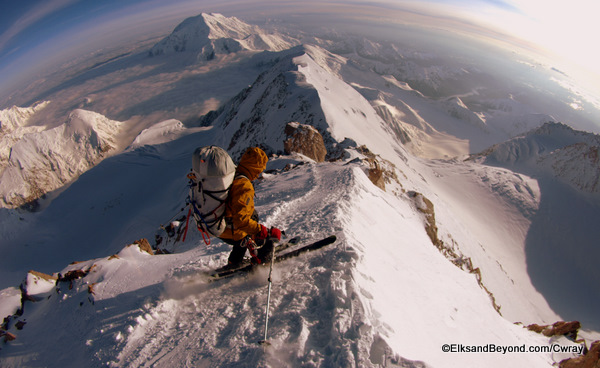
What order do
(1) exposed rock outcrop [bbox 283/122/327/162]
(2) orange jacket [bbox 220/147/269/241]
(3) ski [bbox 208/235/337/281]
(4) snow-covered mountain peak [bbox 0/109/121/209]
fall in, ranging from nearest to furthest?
1. (2) orange jacket [bbox 220/147/269/241]
2. (3) ski [bbox 208/235/337/281]
3. (1) exposed rock outcrop [bbox 283/122/327/162]
4. (4) snow-covered mountain peak [bbox 0/109/121/209]

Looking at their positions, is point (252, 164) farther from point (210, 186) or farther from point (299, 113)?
point (299, 113)

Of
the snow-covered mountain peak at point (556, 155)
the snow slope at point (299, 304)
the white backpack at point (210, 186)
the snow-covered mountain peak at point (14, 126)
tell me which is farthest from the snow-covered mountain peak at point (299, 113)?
the snow-covered mountain peak at point (14, 126)

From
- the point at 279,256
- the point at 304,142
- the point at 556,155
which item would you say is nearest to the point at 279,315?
the point at 279,256

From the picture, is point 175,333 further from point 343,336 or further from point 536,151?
point 536,151

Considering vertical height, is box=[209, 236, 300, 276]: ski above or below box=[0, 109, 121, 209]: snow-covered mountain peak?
above

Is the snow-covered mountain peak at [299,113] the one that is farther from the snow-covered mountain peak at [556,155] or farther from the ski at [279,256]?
the snow-covered mountain peak at [556,155]

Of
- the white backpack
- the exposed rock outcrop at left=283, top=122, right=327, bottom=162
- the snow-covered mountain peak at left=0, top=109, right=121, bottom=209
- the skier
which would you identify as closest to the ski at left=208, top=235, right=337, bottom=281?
the skier

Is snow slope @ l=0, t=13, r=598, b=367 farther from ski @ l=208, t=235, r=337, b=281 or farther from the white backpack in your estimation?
the white backpack

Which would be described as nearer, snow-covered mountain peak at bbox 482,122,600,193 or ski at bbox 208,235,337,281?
ski at bbox 208,235,337,281
